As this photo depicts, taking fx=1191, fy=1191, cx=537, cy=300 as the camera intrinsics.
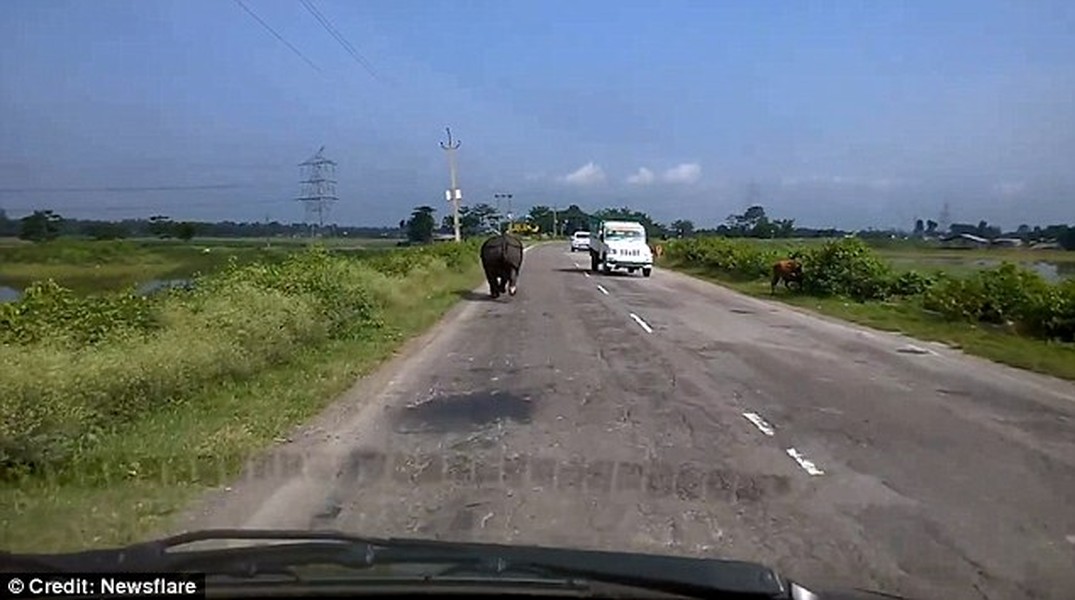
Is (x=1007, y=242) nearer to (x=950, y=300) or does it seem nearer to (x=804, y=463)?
(x=950, y=300)

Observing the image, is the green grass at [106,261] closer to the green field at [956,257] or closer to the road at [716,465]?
the road at [716,465]

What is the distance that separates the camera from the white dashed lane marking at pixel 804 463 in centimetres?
891

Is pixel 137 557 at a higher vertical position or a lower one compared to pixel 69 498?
higher

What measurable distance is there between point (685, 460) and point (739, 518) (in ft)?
6.07

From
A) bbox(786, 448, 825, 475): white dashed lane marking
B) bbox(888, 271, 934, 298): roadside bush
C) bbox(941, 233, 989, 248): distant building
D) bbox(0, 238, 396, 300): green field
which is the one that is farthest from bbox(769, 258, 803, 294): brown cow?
bbox(786, 448, 825, 475): white dashed lane marking

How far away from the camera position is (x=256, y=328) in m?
14.8

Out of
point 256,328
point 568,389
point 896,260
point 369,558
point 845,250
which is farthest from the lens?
point 896,260

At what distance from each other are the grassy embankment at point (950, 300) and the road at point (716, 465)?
9.40 ft

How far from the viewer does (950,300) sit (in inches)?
1030

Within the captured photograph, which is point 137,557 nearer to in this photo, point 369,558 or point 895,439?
point 369,558

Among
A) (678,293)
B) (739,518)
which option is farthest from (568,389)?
(678,293)

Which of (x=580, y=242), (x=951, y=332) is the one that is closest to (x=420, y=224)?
(x=580, y=242)

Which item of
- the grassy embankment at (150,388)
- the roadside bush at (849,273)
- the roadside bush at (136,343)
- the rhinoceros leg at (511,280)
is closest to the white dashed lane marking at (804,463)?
the grassy embankment at (150,388)

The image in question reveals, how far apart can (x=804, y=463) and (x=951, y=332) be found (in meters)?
14.7
